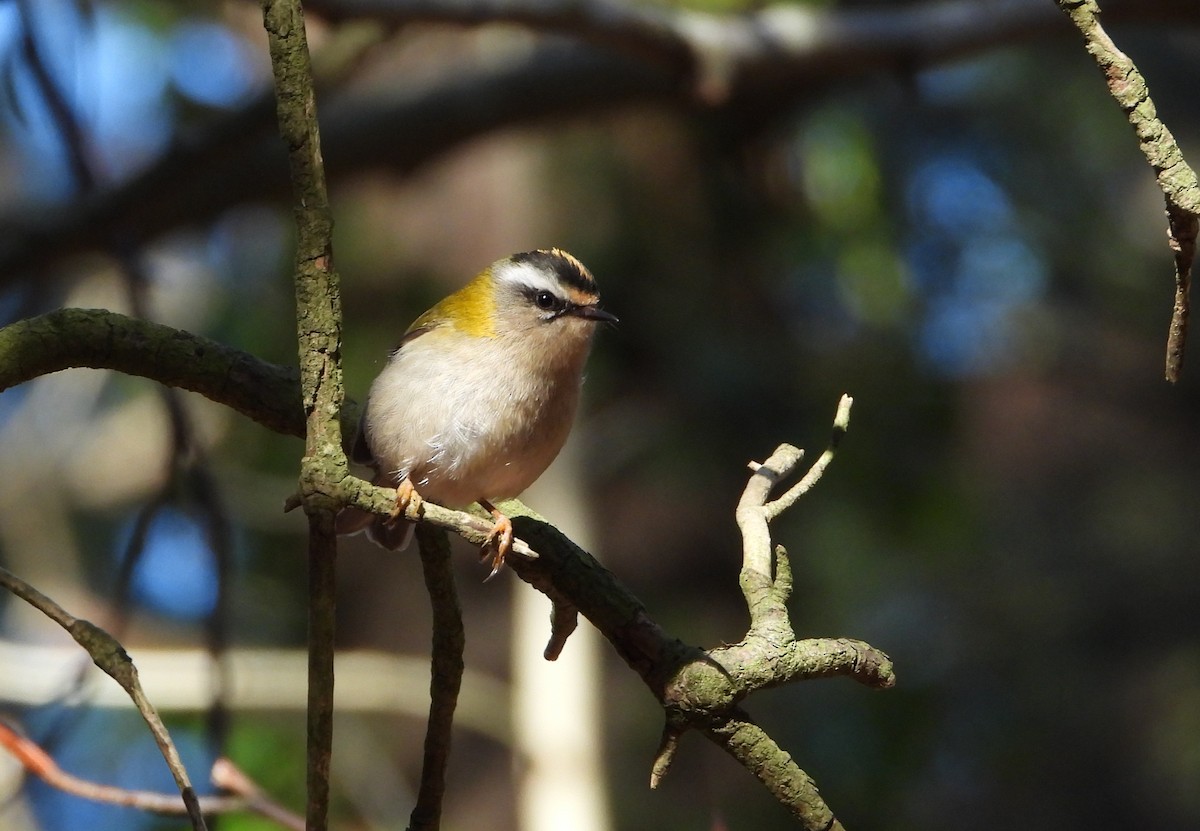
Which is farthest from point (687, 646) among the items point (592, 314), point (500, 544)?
point (592, 314)

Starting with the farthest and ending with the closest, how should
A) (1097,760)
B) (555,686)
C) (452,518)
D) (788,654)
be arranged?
(1097,760) → (555,686) → (788,654) → (452,518)

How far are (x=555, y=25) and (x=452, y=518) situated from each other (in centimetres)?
296

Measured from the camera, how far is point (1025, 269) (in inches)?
287

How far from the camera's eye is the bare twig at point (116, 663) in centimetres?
141

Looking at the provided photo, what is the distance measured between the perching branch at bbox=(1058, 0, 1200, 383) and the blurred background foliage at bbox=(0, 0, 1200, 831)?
329 cm

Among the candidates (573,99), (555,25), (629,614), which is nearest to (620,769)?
(573,99)

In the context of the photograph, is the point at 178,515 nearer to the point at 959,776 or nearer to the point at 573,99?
the point at 573,99

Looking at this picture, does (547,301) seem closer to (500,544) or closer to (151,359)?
(500,544)

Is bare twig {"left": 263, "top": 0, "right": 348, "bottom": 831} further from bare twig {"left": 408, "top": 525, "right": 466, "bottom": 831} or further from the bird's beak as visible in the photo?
the bird's beak

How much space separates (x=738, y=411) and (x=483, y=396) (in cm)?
330

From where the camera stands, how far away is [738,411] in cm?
595

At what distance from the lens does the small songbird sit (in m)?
2.67

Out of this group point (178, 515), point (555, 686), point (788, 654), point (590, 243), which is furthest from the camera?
point (590, 243)

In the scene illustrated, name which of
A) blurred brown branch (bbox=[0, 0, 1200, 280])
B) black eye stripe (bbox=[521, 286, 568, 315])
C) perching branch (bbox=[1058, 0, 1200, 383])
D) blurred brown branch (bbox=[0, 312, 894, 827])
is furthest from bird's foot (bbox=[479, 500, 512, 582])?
blurred brown branch (bbox=[0, 0, 1200, 280])
